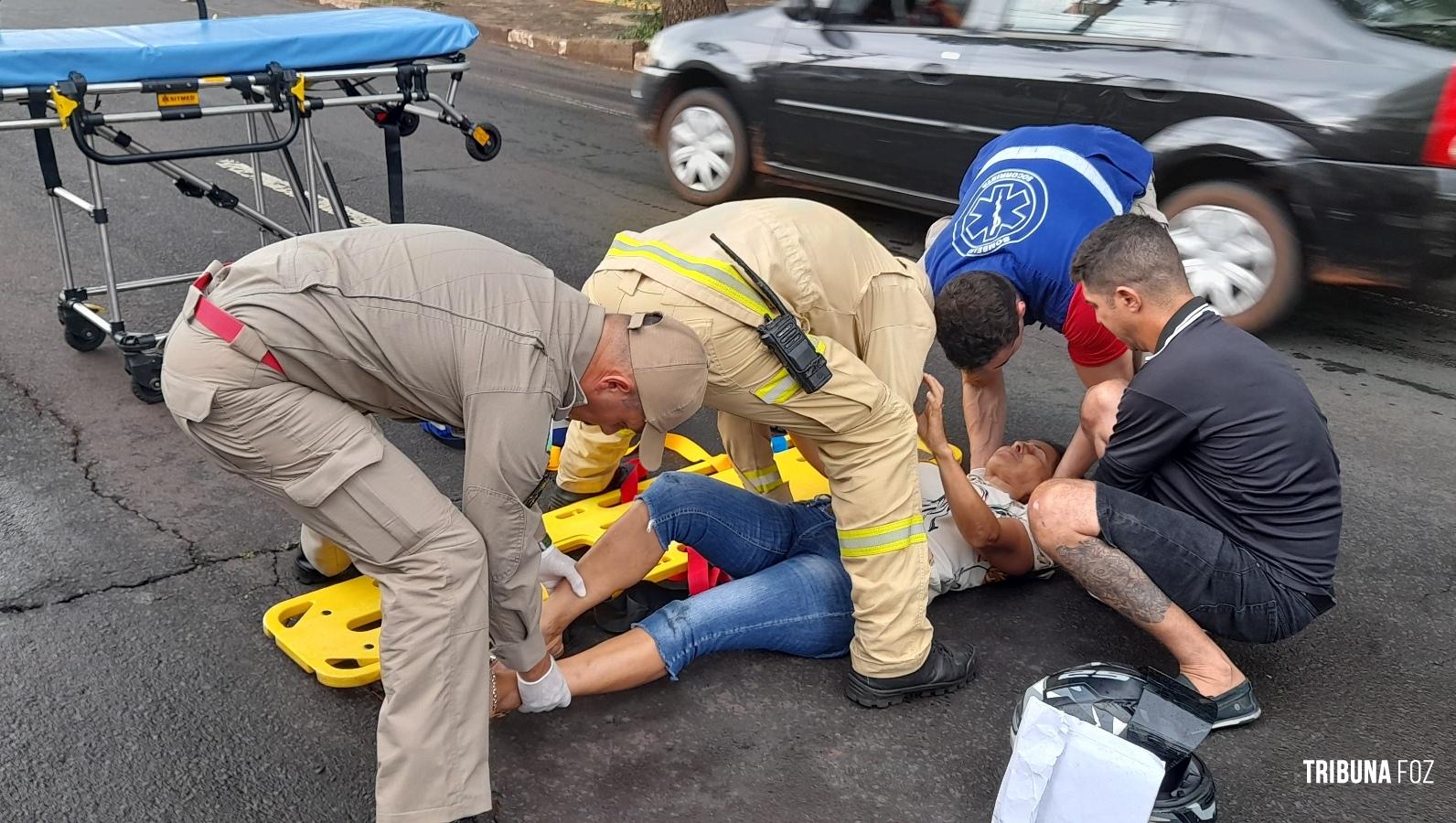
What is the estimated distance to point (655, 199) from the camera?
7461mm

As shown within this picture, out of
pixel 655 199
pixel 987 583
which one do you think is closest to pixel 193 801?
pixel 987 583

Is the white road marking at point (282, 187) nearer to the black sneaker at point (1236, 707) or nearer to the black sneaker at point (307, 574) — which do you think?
the black sneaker at point (307, 574)

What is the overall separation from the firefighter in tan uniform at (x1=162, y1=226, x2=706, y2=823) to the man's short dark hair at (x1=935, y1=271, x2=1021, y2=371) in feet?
3.34

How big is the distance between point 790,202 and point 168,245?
435cm

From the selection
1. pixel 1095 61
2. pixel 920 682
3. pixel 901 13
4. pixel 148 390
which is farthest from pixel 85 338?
pixel 1095 61

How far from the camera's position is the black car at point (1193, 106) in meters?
4.77

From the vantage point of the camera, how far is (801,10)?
660 cm

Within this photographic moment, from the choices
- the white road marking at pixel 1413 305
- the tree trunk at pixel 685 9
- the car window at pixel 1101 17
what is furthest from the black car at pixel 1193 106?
the tree trunk at pixel 685 9

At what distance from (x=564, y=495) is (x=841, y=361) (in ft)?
4.62

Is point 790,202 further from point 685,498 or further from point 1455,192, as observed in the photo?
point 1455,192

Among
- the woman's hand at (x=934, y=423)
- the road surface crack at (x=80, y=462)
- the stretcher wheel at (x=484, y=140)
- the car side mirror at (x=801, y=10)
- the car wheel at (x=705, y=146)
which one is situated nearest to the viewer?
the woman's hand at (x=934, y=423)

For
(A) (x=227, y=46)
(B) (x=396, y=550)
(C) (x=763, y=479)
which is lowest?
(C) (x=763, y=479)

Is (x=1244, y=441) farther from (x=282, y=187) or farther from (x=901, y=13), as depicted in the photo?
(x=282, y=187)

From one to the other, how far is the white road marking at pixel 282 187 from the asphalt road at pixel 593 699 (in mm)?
2005
